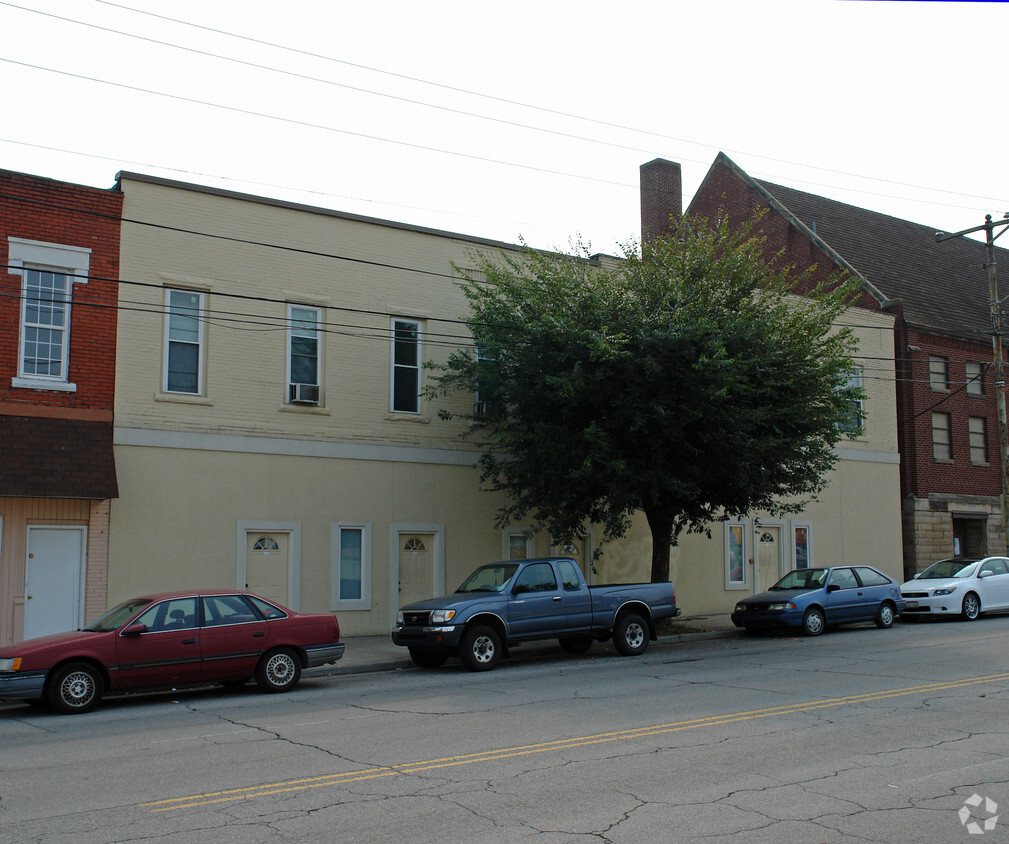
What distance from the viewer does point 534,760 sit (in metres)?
8.16

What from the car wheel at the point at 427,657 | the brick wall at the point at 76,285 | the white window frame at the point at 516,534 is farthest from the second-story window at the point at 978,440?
the brick wall at the point at 76,285

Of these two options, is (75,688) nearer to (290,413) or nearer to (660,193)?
(290,413)

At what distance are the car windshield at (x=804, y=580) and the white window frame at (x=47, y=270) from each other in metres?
14.4

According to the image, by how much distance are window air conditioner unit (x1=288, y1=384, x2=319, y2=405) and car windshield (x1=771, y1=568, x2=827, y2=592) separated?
1027 cm

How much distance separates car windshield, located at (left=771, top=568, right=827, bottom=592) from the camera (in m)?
→ 20.0

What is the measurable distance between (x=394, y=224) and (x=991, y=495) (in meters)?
22.2

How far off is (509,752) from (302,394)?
38.4 ft

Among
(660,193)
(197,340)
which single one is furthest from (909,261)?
(197,340)

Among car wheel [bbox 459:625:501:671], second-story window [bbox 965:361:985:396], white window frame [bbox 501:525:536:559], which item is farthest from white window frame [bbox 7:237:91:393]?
second-story window [bbox 965:361:985:396]

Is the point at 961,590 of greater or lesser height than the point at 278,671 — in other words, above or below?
above

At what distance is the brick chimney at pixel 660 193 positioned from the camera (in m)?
27.4

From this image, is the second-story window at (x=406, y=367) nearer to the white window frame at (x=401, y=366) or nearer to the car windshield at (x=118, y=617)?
the white window frame at (x=401, y=366)

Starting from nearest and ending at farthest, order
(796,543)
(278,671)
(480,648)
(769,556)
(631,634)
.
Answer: (278,671)
(480,648)
(631,634)
(769,556)
(796,543)

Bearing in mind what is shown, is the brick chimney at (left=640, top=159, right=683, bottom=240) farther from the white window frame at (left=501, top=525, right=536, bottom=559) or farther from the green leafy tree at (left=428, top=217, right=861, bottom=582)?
the white window frame at (left=501, top=525, right=536, bottom=559)
